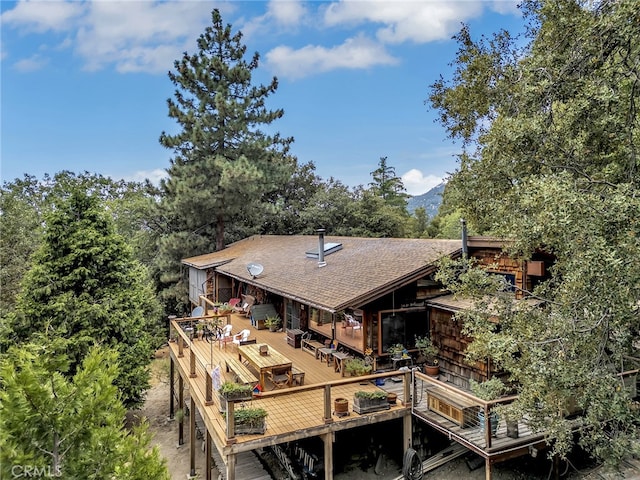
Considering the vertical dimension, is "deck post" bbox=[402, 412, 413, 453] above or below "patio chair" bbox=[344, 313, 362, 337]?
below

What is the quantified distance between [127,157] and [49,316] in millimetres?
30157

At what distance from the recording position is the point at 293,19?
1767 centimetres

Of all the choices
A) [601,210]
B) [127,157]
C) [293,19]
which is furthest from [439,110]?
[127,157]

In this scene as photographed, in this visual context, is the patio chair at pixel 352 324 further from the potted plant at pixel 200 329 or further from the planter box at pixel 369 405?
the potted plant at pixel 200 329

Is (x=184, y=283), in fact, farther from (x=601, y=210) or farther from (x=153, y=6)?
(x=601, y=210)

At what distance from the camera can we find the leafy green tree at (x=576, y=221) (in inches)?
204

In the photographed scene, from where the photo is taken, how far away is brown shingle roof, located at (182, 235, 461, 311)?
9.50 metres

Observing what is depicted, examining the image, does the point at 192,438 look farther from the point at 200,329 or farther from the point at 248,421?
the point at 248,421

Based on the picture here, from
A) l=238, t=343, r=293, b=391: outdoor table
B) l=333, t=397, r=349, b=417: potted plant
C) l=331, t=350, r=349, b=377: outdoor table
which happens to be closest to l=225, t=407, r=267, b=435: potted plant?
l=333, t=397, r=349, b=417: potted plant

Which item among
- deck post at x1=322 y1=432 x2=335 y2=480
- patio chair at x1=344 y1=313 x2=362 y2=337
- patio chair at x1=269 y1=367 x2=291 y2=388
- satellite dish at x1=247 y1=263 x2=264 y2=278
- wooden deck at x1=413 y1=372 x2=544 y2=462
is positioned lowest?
deck post at x1=322 y1=432 x2=335 y2=480

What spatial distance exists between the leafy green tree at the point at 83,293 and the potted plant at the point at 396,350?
852 cm

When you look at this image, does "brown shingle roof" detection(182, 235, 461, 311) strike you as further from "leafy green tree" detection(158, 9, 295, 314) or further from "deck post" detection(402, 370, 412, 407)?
"leafy green tree" detection(158, 9, 295, 314)

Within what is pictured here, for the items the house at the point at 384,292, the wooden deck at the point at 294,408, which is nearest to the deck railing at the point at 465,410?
the wooden deck at the point at 294,408

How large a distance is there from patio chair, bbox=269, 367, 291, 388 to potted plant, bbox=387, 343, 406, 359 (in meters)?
2.67
